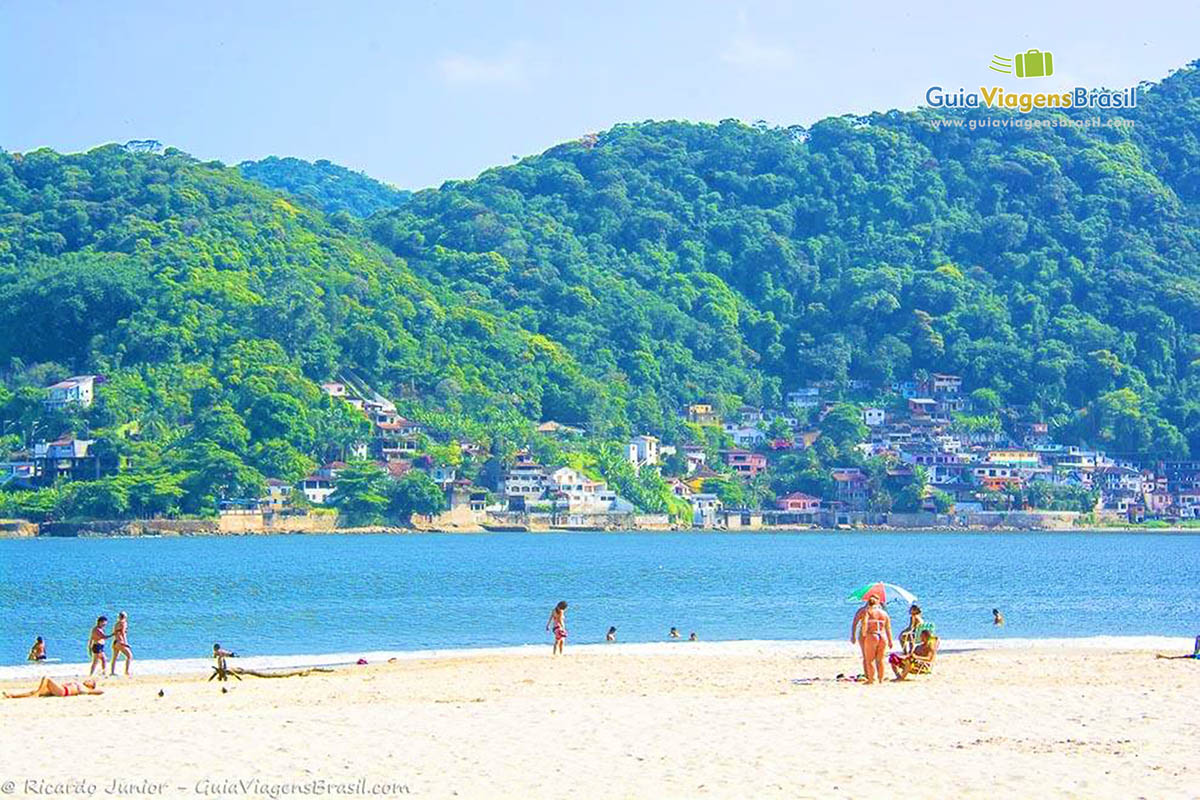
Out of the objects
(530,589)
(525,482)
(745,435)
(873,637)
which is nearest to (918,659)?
(873,637)

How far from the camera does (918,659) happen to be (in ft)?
78.0

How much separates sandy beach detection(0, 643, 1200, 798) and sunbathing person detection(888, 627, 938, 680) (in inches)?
11.0

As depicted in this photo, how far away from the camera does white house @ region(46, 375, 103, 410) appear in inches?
5108

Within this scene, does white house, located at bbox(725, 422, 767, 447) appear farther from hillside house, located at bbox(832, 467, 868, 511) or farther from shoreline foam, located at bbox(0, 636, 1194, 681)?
shoreline foam, located at bbox(0, 636, 1194, 681)

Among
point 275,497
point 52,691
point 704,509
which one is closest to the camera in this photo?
point 52,691

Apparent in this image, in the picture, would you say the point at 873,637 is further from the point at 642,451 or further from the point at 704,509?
the point at 642,451

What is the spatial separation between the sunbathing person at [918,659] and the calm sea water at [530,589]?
46.4 feet

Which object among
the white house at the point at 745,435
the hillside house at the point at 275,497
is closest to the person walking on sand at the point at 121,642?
the hillside house at the point at 275,497

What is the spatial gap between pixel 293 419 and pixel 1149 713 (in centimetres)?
11146

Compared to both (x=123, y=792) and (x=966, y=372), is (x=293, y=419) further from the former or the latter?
(x=123, y=792)

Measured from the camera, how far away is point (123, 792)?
14266 millimetres

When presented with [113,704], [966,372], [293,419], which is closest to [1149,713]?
[113,704]

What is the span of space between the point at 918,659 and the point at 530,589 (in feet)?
128

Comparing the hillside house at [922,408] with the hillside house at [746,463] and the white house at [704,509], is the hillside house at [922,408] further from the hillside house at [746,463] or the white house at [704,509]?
the white house at [704,509]
